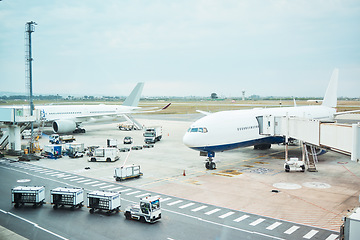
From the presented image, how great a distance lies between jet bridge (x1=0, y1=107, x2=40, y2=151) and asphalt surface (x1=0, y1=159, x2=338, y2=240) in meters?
18.5

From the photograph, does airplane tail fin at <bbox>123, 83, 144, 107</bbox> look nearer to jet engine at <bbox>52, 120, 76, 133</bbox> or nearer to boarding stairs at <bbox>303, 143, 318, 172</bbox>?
jet engine at <bbox>52, 120, 76, 133</bbox>

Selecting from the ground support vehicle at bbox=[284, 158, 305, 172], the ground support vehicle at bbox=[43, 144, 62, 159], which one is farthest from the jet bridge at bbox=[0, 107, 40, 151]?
the ground support vehicle at bbox=[284, 158, 305, 172]

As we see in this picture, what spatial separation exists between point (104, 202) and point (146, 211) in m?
3.38

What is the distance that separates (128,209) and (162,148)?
94.5 feet

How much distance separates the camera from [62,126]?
197 feet

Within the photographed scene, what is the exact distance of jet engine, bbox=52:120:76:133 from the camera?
196ft

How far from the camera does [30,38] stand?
4300cm

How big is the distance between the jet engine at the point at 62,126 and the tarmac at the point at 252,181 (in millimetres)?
19292

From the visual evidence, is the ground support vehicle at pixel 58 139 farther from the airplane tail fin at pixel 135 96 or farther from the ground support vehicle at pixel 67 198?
the ground support vehicle at pixel 67 198

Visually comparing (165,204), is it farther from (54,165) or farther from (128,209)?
(54,165)

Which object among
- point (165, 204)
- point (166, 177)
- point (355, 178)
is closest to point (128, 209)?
point (165, 204)

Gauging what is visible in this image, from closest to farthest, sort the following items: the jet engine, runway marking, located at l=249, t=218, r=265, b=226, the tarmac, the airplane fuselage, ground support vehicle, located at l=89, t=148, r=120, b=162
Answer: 1. runway marking, located at l=249, t=218, r=265, b=226
2. the tarmac
3. the airplane fuselage
4. ground support vehicle, located at l=89, t=148, r=120, b=162
5. the jet engine

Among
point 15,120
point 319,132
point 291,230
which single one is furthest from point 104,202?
point 15,120

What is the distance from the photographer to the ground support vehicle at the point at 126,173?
96.8 ft
